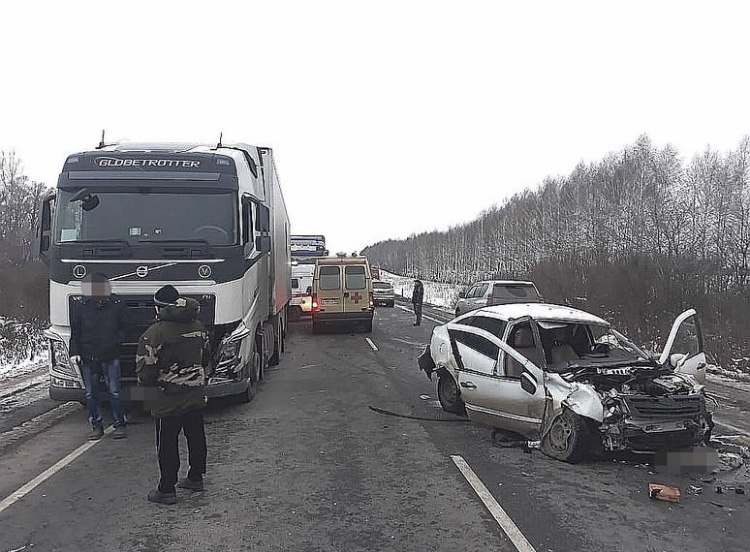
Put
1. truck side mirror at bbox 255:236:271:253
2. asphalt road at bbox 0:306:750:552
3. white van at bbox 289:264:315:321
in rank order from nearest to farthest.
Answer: asphalt road at bbox 0:306:750:552, truck side mirror at bbox 255:236:271:253, white van at bbox 289:264:315:321

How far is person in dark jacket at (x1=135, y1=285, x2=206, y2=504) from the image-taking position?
17.7ft

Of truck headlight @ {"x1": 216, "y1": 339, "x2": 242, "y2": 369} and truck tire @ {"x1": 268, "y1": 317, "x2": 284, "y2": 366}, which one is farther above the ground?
truck headlight @ {"x1": 216, "y1": 339, "x2": 242, "y2": 369}

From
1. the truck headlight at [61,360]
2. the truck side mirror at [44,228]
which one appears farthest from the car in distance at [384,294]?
the truck headlight at [61,360]

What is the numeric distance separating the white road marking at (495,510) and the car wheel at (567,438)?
3.04 feet

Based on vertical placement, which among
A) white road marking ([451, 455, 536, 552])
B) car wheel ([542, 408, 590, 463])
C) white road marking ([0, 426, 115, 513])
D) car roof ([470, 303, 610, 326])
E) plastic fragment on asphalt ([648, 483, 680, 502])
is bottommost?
white road marking ([0, 426, 115, 513])

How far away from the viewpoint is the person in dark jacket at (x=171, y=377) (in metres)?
5.39

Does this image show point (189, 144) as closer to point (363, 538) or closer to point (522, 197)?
point (363, 538)

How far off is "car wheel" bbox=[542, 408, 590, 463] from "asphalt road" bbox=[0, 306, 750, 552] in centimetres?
10

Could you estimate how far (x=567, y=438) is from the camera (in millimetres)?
6578

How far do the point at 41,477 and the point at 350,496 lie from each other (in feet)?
9.91

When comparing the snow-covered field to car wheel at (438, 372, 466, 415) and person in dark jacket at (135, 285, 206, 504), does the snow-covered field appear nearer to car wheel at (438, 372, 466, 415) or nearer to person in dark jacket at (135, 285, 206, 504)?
car wheel at (438, 372, 466, 415)

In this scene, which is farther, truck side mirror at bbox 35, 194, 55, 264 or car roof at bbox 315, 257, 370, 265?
car roof at bbox 315, 257, 370, 265

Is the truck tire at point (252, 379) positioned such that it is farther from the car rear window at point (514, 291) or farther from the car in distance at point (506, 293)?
the car rear window at point (514, 291)

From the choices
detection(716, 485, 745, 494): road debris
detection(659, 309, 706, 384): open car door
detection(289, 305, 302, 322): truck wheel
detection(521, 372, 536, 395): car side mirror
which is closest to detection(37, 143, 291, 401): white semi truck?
detection(521, 372, 536, 395): car side mirror
